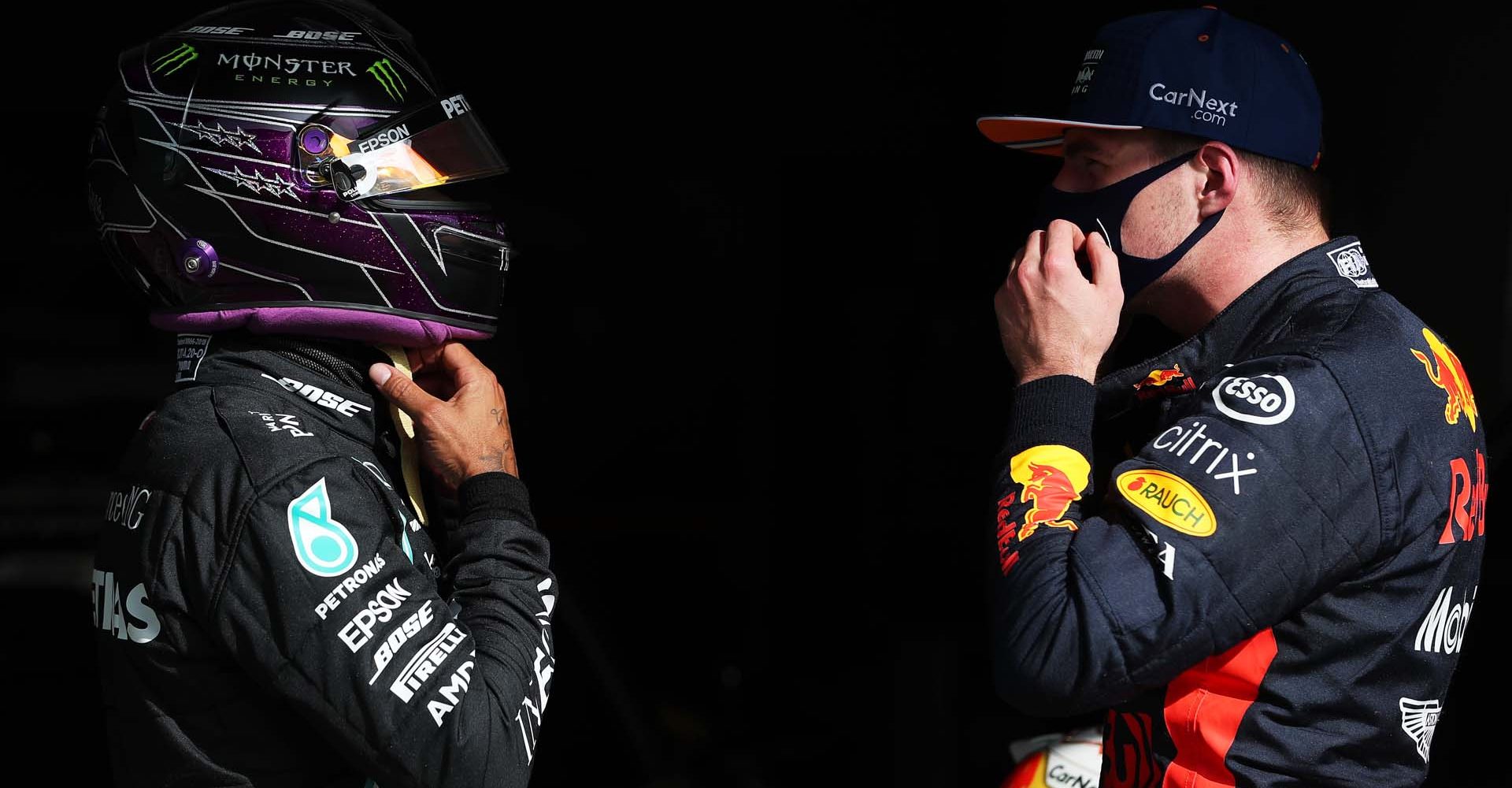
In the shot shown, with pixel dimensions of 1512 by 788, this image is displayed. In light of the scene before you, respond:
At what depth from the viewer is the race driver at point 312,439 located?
155 cm

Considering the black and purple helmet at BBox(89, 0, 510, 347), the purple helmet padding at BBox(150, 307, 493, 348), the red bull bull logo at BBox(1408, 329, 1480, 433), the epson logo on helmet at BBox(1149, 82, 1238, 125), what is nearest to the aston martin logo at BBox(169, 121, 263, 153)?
the black and purple helmet at BBox(89, 0, 510, 347)

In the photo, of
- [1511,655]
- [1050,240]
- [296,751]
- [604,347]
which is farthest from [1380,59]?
[296,751]

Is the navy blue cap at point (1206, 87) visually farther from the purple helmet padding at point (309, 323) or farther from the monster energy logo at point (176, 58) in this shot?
the monster energy logo at point (176, 58)

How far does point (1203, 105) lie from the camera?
180 centimetres

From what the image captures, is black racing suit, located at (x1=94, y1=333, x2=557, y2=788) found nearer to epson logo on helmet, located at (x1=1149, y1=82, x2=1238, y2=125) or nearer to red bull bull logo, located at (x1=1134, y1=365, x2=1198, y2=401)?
red bull bull logo, located at (x1=1134, y1=365, x2=1198, y2=401)

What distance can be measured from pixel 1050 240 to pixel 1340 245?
1.34 feet

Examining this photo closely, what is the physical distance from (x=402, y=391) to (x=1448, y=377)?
145cm

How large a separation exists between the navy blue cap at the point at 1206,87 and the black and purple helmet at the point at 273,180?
95 centimetres

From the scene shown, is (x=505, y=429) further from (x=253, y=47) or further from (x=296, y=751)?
(x=253, y=47)

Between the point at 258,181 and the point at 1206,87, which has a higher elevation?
the point at 1206,87

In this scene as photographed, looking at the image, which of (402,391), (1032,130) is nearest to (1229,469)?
(1032,130)

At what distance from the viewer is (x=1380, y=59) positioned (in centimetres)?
351

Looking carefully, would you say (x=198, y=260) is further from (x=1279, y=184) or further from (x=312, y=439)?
(x=1279, y=184)

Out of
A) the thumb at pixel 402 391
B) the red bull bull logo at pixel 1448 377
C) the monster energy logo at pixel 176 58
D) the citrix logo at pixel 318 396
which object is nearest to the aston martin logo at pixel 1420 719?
the red bull bull logo at pixel 1448 377
